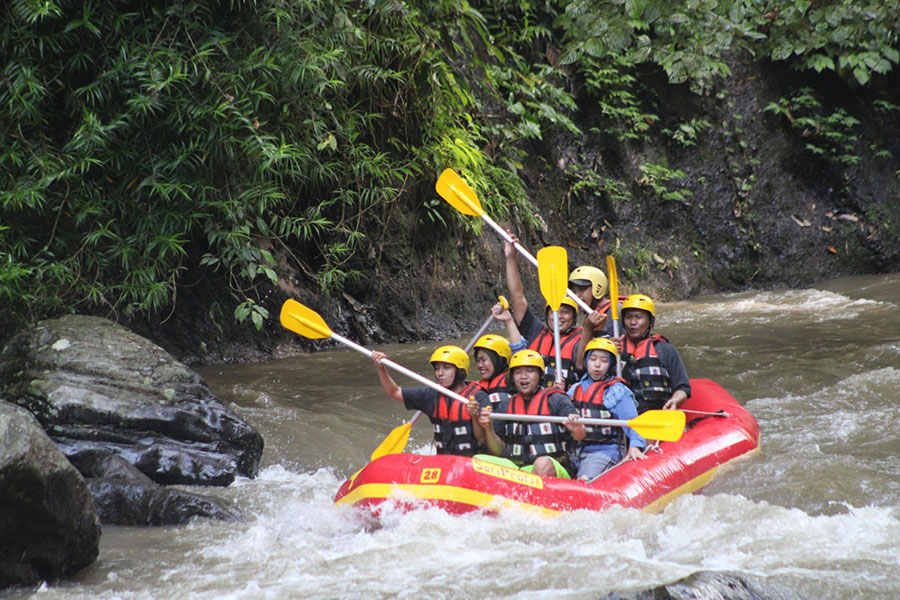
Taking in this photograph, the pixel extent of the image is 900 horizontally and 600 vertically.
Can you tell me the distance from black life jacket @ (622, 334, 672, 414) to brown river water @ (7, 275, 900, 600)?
0.63 metres

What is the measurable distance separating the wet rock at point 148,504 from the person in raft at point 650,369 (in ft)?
7.81

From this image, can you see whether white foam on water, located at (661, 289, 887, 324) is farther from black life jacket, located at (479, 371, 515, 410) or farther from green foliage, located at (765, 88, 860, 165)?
black life jacket, located at (479, 371, 515, 410)

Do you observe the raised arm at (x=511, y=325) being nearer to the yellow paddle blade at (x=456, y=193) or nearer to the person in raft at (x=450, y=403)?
the person in raft at (x=450, y=403)

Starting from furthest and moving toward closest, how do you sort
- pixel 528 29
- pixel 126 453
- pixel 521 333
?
1. pixel 528 29
2. pixel 521 333
3. pixel 126 453

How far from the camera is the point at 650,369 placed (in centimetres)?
509

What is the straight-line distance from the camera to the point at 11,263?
544 cm

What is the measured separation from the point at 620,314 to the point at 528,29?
18.7ft

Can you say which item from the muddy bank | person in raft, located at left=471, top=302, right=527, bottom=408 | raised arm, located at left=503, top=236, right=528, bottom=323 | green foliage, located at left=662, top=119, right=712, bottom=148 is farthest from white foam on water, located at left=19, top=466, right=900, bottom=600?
green foliage, located at left=662, top=119, right=712, bottom=148

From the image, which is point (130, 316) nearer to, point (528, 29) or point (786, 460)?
point (786, 460)

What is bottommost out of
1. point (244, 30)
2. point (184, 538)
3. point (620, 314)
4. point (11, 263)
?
point (184, 538)

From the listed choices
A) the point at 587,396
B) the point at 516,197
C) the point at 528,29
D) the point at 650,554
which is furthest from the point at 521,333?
the point at 528,29

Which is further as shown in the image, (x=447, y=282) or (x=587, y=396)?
(x=447, y=282)

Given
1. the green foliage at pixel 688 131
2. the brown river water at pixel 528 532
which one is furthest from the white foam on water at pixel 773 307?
the brown river water at pixel 528 532

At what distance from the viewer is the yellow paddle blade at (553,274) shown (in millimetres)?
5250
